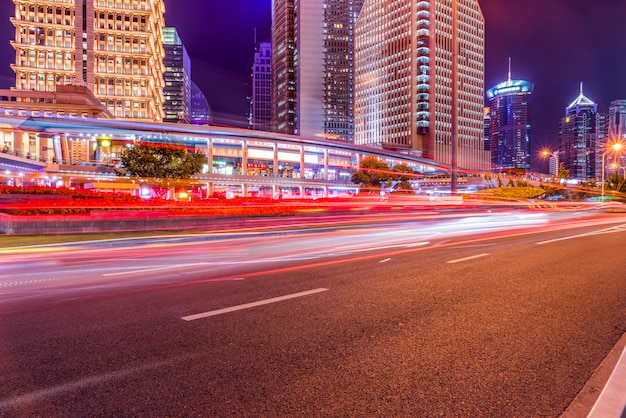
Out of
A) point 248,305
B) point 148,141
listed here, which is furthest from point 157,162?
point 148,141

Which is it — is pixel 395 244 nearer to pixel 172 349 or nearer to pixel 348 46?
pixel 172 349

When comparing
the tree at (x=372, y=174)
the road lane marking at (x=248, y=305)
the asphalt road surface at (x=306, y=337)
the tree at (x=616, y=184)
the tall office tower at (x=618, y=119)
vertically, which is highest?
the tall office tower at (x=618, y=119)

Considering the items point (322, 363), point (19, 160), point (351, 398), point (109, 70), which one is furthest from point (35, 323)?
point (109, 70)

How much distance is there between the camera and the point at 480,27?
170250mm

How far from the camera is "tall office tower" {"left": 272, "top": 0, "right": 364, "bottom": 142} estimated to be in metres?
175

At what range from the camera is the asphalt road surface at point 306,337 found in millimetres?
3367

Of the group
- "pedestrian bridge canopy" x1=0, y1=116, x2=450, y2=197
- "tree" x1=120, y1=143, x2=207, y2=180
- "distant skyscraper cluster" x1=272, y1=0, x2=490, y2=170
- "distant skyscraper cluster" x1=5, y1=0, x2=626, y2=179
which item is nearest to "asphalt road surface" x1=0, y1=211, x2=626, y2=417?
"tree" x1=120, y1=143, x2=207, y2=180

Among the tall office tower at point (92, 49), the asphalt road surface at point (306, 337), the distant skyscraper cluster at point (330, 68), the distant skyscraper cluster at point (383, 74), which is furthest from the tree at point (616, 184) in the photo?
the tall office tower at point (92, 49)

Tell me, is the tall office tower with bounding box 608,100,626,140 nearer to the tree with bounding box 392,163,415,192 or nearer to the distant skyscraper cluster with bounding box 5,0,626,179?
the distant skyscraper cluster with bounding box 5,0,626,179

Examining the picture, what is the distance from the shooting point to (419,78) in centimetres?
14850

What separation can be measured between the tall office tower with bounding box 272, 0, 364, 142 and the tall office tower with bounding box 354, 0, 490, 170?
14.6 metres

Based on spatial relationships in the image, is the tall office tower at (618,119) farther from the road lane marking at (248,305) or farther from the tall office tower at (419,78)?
the road lane marking at (248,305)

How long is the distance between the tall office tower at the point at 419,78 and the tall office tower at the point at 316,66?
576 inches

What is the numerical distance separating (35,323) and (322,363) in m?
4.00
